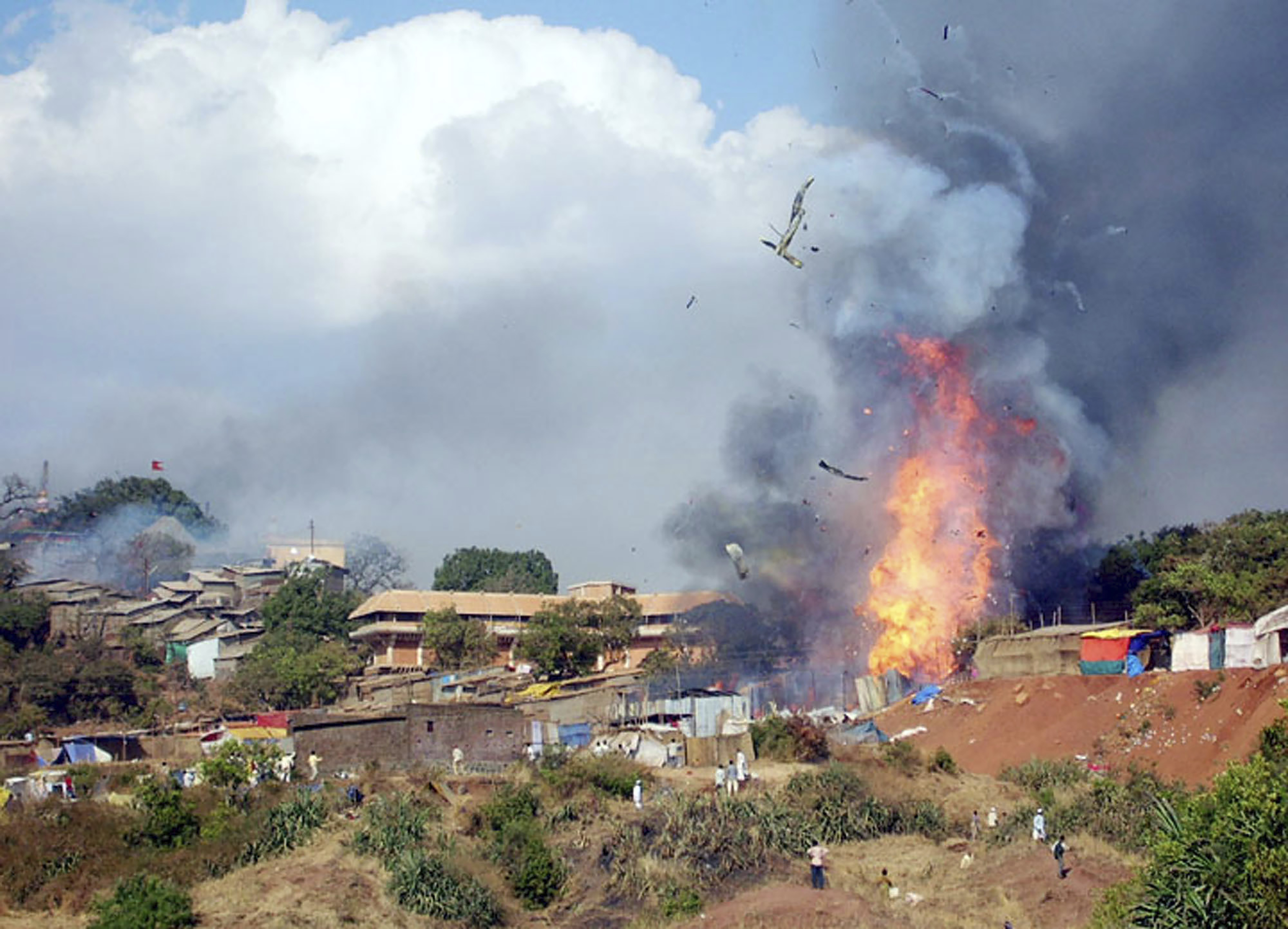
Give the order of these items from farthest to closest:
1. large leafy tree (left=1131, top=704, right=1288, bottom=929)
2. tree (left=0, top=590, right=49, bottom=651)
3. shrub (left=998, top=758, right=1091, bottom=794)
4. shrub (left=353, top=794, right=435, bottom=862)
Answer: tree (left=0, top=590, right=49, bottom=651) → shrub (left=998, top=758, right=1091, bottom=794) → shrub (left=353, top=794, right=435, bottom=862) → large leafy tree (left=1131, top=704, right=1288, bottom=929)

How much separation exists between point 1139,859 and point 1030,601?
32.3 meters

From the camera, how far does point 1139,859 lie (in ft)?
95.4

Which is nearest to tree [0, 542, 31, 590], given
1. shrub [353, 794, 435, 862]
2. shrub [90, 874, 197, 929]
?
shrub [353, 794, 435, 862]

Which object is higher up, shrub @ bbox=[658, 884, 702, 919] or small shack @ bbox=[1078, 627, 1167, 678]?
small shack @ bbox=[1078, 627, 1167, 678]

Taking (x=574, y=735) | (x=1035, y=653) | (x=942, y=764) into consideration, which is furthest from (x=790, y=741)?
(x=1035, y=653)

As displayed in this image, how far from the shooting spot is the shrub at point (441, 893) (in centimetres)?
2789

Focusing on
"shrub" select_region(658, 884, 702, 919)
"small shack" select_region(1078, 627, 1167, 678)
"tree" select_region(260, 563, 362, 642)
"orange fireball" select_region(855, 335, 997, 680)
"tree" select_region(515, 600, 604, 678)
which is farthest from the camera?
"tree" select_region(260, 563, 362, 642)

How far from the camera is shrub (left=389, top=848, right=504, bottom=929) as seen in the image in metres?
27.9

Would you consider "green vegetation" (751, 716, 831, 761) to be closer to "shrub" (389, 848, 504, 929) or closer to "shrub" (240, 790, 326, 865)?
"shrub" (389, 848, 504, 929)

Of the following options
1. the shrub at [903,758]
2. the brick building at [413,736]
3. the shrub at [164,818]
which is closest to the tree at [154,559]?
the brick building at [413,736]

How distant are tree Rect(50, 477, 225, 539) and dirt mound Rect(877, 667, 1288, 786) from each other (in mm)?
67834

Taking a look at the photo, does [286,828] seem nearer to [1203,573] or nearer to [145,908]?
[145,908]

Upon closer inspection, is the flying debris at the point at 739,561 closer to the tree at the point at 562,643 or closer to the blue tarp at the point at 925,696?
the tree at the point at 562,643

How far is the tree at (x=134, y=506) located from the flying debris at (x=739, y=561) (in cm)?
5068
